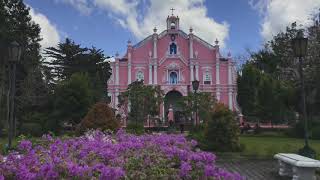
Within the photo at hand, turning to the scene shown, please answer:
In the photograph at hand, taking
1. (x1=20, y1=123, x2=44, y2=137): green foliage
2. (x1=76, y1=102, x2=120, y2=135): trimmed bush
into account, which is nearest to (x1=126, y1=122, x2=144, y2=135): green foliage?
(x1=76, y1=102, x2=120, y2=135): trimmed bush

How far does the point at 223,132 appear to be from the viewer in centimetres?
1858

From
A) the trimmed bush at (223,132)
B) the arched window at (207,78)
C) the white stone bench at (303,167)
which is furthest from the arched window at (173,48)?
the white stone bench at (303,167)

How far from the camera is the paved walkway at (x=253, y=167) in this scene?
39.6ft

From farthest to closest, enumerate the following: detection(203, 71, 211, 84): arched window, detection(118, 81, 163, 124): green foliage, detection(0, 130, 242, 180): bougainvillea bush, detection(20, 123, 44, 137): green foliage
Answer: detection(203, 71, 211, 84): arched window
detection(118, 81, 163, 124): green foliage
detection(20, 123, 44, 137): green foliage
detection(0, 130, 242, 180): bougainvillea bush

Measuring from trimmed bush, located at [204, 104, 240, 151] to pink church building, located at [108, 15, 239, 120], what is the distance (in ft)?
127

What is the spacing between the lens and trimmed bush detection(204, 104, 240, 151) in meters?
18.5

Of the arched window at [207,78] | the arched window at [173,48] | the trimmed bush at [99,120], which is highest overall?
the arched window at [173,48]

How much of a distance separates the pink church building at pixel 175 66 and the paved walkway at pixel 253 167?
135 ft

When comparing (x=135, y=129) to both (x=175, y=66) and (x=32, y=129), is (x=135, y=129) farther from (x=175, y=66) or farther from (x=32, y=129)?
(x=175, y=66)

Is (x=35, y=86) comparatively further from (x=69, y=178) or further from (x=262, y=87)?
(x=69, y=178)

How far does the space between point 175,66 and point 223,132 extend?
40.9m

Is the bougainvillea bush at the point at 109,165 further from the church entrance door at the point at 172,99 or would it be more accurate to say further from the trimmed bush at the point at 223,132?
the church entrance door at the point at 172,99

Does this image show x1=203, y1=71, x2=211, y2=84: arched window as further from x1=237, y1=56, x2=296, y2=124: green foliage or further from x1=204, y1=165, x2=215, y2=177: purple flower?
x1=204, y1=165, x2=215, y2=177: purple flower

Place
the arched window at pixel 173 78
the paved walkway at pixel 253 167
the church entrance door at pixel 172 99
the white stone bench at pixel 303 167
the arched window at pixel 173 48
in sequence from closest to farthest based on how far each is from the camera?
the white stone bench at pixel 303 167 → the paved walkway at pixel 253 167 → the church entrance door at pixel 172 99 → the arched window at pixel 173 78 → the arched window at pixel 173 48
